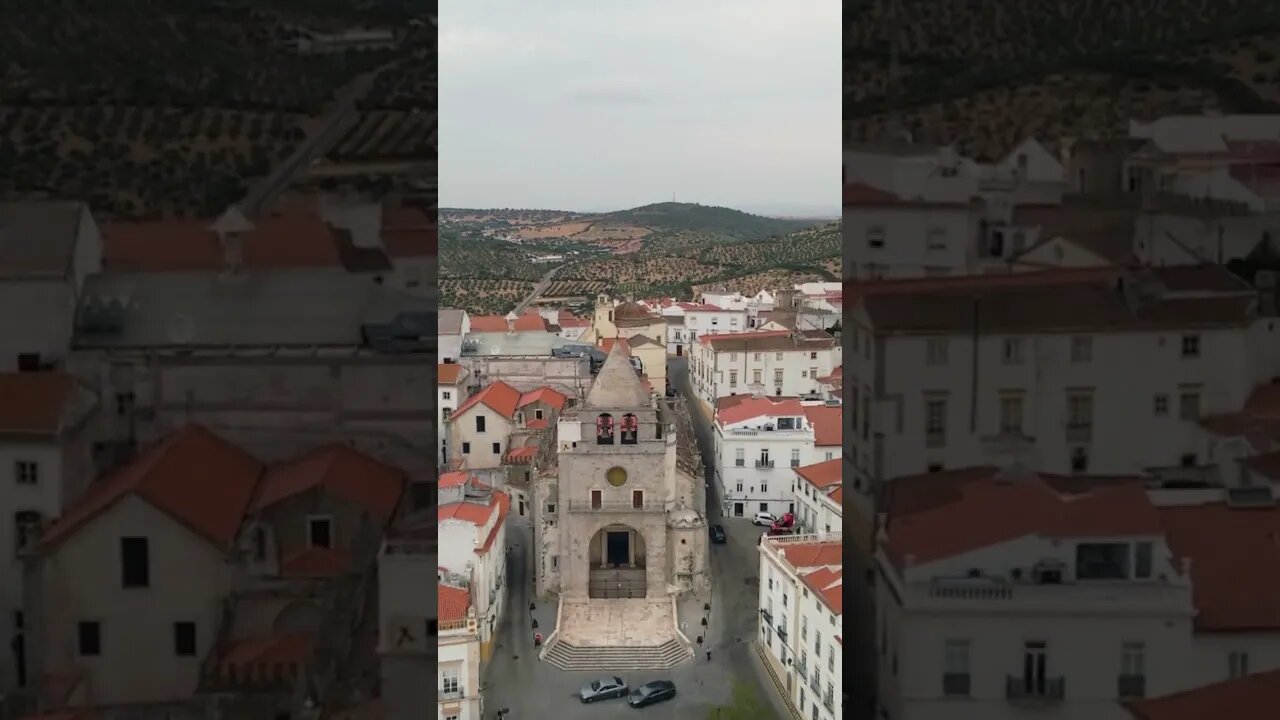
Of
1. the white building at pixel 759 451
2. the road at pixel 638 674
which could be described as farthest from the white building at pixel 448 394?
the white building at pixel 759 451

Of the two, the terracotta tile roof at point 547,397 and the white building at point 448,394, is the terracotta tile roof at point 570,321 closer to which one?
the terracotta tile roof at point 547,397

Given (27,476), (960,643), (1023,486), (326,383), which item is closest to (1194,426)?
(1023,486)

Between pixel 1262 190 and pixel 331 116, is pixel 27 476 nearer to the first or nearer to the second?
pixel 331 116

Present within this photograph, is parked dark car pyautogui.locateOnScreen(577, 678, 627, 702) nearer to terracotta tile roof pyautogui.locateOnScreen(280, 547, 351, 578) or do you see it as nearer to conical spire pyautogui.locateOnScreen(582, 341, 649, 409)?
conical spire pyautogui.locateOnScreen(582, 341, 649, 409)

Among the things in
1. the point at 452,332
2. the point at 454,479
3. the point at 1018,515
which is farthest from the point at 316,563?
the point at 452,332

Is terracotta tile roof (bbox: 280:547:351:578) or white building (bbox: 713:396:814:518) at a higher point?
terracotta tile roof (bbox: 280:547:351:578)

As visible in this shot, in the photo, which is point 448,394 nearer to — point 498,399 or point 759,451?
point 498,399

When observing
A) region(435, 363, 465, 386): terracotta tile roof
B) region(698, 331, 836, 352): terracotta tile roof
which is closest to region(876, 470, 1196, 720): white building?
region(435, 363, 465, 386): terracotta tile roof
